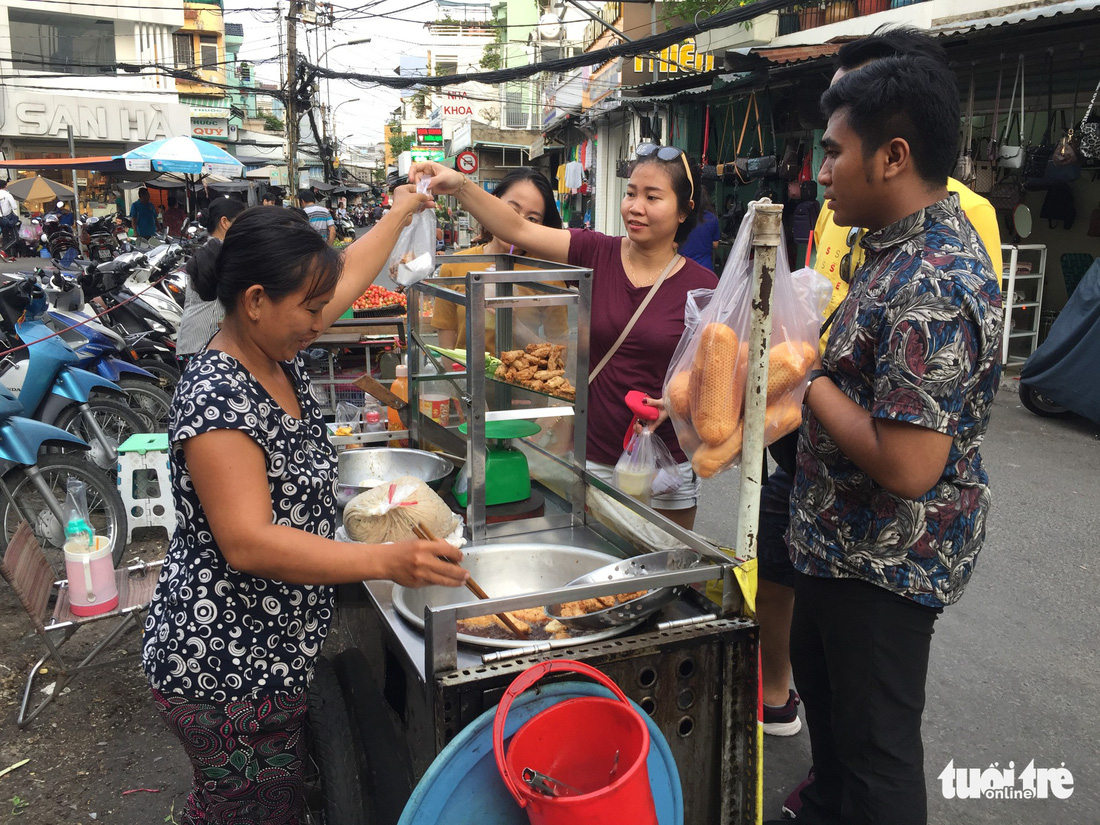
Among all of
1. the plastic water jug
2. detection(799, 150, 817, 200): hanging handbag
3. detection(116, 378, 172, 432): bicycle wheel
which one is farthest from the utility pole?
the plastic water jug

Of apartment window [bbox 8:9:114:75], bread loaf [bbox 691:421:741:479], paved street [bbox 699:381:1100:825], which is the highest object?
apartment window [bbox 8:9:114:75]

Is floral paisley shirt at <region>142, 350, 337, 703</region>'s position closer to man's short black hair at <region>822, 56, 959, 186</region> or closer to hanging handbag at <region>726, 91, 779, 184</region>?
man's short black hair at <region>822, 56, 959, 186</region>

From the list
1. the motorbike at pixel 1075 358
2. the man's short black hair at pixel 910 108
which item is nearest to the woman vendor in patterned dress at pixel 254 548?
the man's short black hair at pixel 910 108

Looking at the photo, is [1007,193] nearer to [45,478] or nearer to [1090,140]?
[1090,140]

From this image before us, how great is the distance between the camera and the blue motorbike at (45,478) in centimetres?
379

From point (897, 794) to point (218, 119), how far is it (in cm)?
4202

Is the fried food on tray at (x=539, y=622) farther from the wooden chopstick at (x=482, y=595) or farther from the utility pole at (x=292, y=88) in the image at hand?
the utility pole at (x=292, y=88)

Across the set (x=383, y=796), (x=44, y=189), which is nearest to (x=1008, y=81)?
(x=383, y=796)

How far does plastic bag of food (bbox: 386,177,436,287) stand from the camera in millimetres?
2512

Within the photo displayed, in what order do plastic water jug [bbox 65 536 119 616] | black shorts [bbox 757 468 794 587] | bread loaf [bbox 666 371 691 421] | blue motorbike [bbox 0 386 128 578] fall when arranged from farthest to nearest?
blue motorbike [bbox 0 386 128 578] < plastic water jug [bbox 65 536 119 616] < black shorts [bbox 757 468 794 587] < bread loaf [bbox 666 371 691 421]

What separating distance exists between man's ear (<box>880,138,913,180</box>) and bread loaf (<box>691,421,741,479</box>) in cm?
58

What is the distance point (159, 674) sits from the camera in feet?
5.12

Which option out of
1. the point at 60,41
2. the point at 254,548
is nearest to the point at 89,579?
the point at 254,548

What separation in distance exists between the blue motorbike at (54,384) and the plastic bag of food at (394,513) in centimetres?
328
